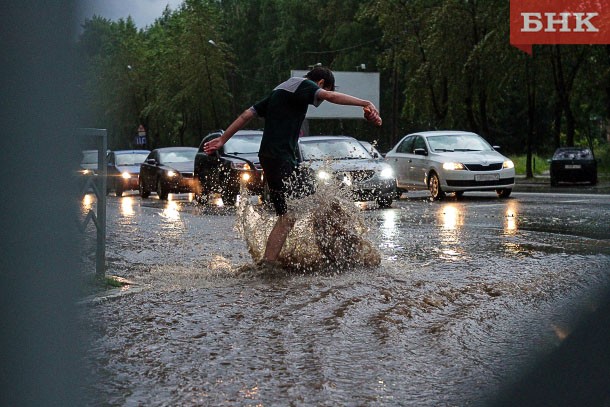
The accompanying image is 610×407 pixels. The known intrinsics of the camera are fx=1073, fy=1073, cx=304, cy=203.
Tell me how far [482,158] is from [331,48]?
58604 millimetres

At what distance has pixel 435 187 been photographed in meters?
23.9

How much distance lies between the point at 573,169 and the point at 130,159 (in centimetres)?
1523

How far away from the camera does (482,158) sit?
23.7 m

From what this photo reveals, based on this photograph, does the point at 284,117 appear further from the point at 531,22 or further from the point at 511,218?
the point at 531,22

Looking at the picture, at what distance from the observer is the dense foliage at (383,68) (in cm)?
4381

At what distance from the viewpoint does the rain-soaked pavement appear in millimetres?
4504

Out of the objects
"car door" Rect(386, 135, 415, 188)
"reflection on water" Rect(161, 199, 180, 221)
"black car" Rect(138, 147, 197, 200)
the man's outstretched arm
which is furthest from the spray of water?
"black car" Rect(138, 147, 197, 200)

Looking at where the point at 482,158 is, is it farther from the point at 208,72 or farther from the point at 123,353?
the point at 208,72

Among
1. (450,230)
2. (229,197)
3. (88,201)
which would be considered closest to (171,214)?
(229,197)

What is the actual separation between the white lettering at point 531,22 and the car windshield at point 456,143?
1731 cm

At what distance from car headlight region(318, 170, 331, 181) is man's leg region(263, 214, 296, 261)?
61 centimetres

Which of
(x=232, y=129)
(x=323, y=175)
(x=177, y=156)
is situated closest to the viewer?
(x=232, y=129)

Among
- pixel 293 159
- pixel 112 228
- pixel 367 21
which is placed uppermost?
pixel 367 21

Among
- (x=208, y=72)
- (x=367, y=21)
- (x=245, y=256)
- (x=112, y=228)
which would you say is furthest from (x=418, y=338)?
(x=367, y=21)
